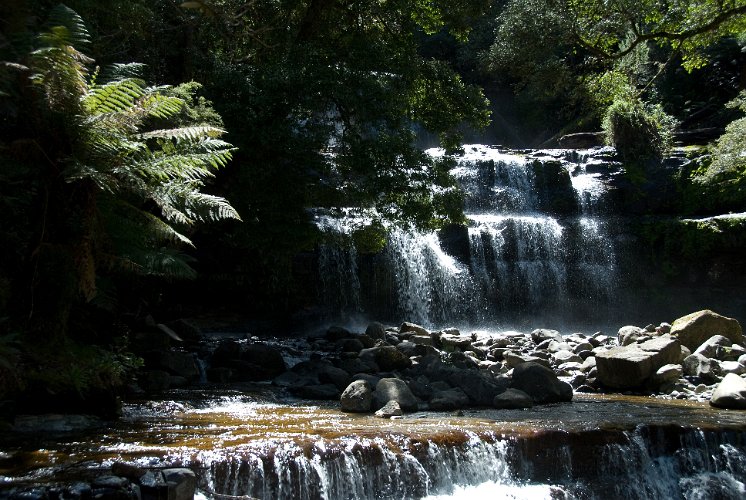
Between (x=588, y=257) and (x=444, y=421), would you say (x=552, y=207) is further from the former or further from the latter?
(x=444, y=421)

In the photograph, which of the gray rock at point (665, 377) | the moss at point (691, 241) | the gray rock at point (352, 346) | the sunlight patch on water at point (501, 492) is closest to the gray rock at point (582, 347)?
the gray rock at point (665, 377)

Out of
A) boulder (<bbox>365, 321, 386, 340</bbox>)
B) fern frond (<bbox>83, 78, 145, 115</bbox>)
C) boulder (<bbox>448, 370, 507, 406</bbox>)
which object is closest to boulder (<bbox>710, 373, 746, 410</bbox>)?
boulder (<bbox>448, 370, 507, 406</bbox>)

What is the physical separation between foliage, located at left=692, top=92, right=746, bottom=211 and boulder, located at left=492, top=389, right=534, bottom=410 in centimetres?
966

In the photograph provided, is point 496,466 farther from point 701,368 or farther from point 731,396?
point 701,368

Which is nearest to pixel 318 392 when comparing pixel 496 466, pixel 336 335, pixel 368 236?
pixel 496 466

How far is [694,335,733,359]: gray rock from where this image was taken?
11972 millimetres

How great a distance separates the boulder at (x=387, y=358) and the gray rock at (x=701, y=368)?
15.0ft

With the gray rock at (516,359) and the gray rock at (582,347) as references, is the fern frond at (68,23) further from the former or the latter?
the gray rock at (582,347)

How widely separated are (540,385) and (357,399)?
2844 mm

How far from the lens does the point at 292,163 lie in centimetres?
1154

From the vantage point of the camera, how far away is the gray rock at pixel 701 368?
35.6 feet

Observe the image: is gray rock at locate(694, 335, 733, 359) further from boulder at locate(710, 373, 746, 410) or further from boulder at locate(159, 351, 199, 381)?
boulder at locate(159, 351, 199, 381)

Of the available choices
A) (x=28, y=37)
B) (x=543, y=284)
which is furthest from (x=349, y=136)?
(x=543, y=284)

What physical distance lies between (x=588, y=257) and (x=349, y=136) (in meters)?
10.3
